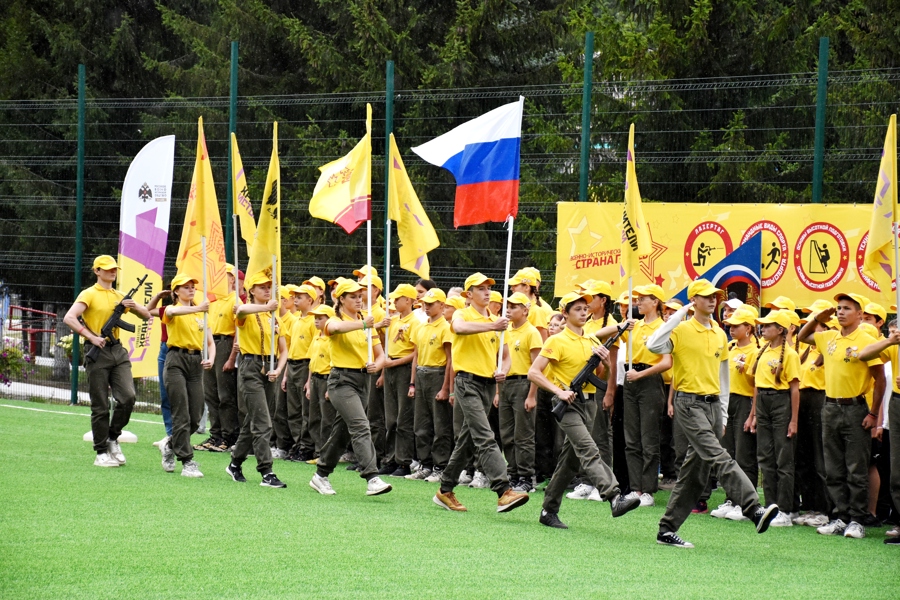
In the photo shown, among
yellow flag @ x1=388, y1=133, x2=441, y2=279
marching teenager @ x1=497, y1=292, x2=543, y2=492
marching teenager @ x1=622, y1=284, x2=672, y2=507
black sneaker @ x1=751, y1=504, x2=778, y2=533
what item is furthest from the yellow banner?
black sneaker @ x1=751, y1=504, x2=778, y2=533

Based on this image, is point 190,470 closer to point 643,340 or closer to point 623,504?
point 643,340

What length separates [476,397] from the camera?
10805mm

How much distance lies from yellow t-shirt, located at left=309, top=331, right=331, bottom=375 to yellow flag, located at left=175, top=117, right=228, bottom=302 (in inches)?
49.3

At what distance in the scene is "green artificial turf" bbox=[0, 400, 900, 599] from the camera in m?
7.23

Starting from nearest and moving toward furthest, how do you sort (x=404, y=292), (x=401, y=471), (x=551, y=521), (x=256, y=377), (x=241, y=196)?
(x=551, y=521) → (x=256, y=377) → (x=401, y=471) → (x=404, y=292) → (x=241, y=196)

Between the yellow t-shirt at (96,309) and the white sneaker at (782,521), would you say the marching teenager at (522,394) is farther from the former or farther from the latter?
the yellow t-shirt at (96,309)

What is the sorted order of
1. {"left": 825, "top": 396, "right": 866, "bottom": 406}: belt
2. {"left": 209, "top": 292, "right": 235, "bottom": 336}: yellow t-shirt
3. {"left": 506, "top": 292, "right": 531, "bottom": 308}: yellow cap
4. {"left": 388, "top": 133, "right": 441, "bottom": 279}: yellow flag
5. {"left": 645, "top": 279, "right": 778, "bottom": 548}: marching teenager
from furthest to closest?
{"left": 209, "top": 292, "right": 235, "bottom": 336}: yellow t-shirt → {"left": 388, "top": 133, "right": 441, "bottom": 279}: yellow flag → {"left": 506, "top": 292, "right": 531, "bottom": 308}: yellow cap → {"left": 825, "top": 396, "right": 866, "bottom": 406}: belt → {"left": 645, "top": 279, "right": 778, "bottom": 548}: marching teenager

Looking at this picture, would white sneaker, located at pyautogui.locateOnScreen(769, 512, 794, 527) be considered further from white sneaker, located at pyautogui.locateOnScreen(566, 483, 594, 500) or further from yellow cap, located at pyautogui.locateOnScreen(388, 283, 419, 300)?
yellow cap, located at pyautogui.locateOnScreen(388, 283, 419, 300)

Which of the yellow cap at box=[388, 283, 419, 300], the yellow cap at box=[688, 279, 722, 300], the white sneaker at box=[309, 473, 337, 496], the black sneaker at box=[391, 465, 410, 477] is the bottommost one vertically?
the black sneaker at box=[391, 465, 410, 477]

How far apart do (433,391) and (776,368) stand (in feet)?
12.2

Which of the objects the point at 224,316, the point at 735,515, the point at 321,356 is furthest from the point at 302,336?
the point at 735,515

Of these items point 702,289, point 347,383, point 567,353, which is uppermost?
point 702,289

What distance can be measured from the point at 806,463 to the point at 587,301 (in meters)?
2.87

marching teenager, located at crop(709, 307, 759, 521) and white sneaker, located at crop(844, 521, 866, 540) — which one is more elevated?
A: marching teenager, located at crop(709, 307, 759, 521)
